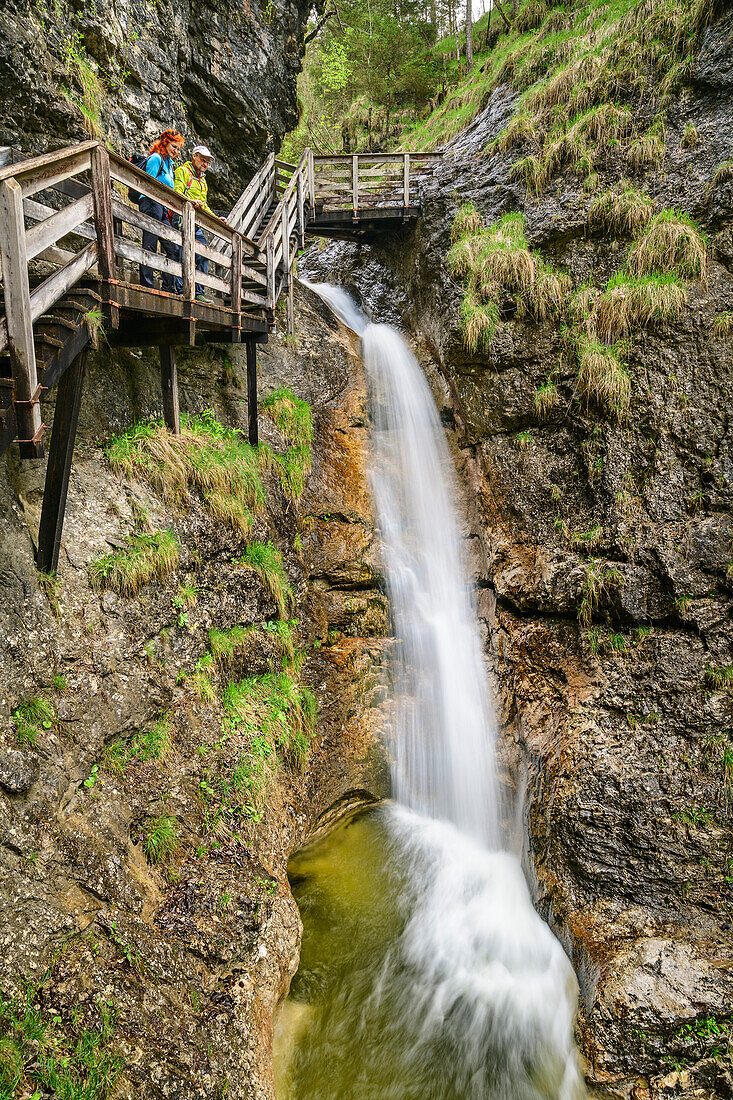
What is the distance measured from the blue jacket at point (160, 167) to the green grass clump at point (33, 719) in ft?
18.8

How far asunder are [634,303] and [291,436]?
5.56 meters

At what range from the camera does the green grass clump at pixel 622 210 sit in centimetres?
850

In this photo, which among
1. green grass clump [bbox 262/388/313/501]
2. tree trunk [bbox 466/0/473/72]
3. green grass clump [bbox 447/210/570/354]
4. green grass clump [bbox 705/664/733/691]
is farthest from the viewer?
tree trunk [bbox 466/0/473/72]

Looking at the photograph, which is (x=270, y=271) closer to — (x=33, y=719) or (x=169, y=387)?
(x=169, y=387)

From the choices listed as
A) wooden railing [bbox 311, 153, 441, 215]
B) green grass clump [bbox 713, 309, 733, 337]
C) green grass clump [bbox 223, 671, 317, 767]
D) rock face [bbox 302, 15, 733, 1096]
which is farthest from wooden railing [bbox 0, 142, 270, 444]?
wooden railing [bbox 311, 153, 441, 215]

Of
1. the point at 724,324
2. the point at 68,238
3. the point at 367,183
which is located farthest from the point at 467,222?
the point at 68,238

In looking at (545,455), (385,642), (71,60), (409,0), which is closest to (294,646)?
(385,642)

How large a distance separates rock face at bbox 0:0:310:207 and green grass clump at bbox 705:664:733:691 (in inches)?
375

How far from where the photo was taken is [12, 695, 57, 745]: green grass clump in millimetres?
4094

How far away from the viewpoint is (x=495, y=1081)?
489 centimetres

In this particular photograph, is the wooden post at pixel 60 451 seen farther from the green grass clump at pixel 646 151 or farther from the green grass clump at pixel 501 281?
the green grass clump at pixel 646 151

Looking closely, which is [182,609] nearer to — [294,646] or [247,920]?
[294,646]

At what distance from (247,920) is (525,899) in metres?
3.36

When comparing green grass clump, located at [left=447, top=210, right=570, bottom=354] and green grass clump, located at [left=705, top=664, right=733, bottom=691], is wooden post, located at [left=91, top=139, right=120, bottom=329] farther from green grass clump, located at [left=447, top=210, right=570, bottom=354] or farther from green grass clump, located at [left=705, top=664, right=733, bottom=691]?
green grass clump, located at [left=705, top=664, right=733, bottom=691]
